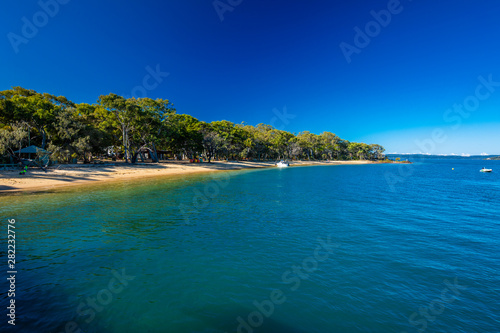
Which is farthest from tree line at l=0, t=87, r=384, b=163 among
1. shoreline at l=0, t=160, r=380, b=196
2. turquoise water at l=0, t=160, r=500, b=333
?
turquoise water at l=0, t=160, r=500, b=333

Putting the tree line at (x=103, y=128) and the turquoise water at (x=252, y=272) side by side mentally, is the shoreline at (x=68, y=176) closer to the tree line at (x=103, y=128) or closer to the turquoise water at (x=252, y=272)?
the tree line at (x=103, y=128)

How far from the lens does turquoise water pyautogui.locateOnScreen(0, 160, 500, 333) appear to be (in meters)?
6.53

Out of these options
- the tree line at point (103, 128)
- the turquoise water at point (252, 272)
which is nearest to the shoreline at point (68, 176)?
the tree line at point (103, 128)

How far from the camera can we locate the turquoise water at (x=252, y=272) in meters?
6.53

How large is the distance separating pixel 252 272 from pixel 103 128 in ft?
186

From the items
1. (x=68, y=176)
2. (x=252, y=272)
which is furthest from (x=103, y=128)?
(x=252, y=272)

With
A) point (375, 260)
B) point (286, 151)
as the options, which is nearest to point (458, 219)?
point (375, 260)

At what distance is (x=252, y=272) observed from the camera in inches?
361

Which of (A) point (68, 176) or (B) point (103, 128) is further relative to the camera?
(B) point (103, 128)

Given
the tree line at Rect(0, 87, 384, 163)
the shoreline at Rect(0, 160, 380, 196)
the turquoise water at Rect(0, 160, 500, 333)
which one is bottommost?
the turquoise water at Rect(0, 160, 500, 333)

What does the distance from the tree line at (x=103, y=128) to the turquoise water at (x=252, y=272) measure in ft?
103

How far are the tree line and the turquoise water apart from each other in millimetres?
31422

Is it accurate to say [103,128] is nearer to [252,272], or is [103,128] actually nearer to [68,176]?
[68,176]

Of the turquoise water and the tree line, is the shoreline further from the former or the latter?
the turquoise water
